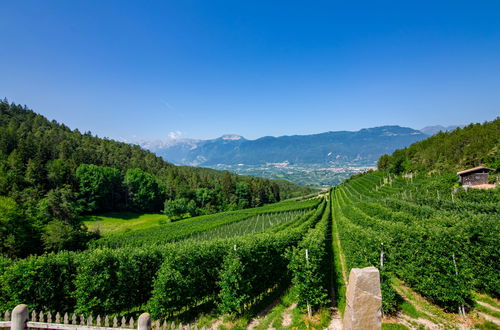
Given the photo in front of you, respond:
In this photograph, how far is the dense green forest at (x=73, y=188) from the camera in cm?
3234

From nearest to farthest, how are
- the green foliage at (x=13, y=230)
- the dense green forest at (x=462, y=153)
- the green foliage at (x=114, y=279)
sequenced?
the green foliage at (x=114, y=279), the green foliage at (x=13, y=230), the dense green forest at (x=462, y=153)

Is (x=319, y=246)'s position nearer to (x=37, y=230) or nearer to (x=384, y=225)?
(x=384, y=225)

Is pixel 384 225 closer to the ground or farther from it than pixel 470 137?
closer to the ground

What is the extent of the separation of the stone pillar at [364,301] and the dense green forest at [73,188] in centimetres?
3928

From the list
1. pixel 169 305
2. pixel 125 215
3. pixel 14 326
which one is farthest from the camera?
pixel 125 215

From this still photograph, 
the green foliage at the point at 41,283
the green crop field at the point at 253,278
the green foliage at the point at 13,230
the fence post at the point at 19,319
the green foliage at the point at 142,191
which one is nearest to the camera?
the fence post at the point at 19,319

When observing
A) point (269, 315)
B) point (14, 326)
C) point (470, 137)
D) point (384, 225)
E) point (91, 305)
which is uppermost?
point (470, 137)

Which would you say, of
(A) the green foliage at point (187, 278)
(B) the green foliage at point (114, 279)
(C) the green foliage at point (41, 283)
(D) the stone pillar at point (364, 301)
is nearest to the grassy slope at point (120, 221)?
(C) the green foliage at point (41, 283)

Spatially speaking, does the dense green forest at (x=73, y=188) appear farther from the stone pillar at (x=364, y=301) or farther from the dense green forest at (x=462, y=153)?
the dense green forest at (x=462, y=153)

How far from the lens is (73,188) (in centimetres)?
6312

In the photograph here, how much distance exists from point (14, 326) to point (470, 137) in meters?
102

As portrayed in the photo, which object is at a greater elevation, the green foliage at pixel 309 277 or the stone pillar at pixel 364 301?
the stone pillar at pixel 364 301

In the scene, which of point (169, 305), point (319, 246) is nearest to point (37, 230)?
point (169, 305)

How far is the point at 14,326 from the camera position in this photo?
18.4 ft
